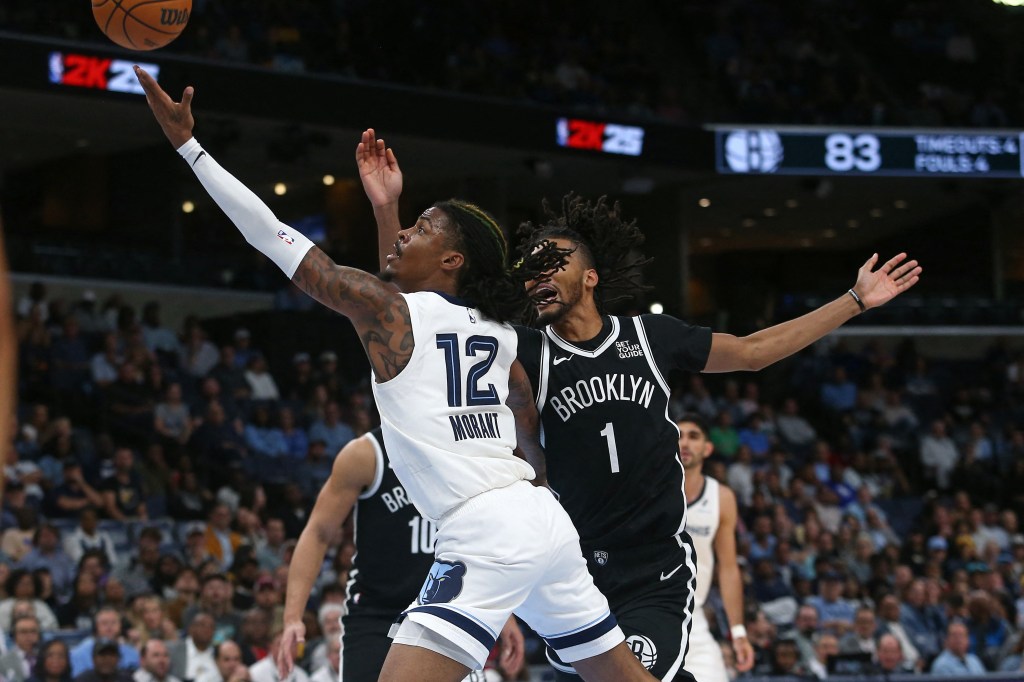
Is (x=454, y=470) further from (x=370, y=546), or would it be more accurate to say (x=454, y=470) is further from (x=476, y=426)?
(x=370, y=546)

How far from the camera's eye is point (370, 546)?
20.2 feet

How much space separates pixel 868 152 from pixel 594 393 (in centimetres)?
1725

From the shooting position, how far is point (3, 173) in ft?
76.5

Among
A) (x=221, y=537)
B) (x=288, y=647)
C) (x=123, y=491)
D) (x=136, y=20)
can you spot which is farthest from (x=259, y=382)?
(x=136, y=20)

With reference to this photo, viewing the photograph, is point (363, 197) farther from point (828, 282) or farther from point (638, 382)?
A: point (638, 382)

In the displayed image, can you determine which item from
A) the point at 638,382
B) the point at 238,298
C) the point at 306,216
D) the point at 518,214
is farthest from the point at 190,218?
the point at 638,382

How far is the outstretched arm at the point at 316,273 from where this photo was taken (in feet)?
14.8

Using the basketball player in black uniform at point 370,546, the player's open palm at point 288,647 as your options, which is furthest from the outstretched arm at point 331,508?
the player's open palm at point 288,647

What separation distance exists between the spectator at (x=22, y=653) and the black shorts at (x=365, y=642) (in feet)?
15.3

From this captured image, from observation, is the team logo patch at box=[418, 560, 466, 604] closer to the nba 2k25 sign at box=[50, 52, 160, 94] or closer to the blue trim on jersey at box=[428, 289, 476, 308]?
the blue trim on jersey at box=[428, 289, 476, 308]

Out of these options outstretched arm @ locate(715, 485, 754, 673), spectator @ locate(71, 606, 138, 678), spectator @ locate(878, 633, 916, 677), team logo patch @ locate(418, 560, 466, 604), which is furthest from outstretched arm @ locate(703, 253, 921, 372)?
spectator @ locate(878, 633, 916, 677)

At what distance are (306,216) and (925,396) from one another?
11.3 meters

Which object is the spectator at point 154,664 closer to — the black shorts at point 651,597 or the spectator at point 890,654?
the black shorts at point 651,597

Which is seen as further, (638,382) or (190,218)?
(190,218)
